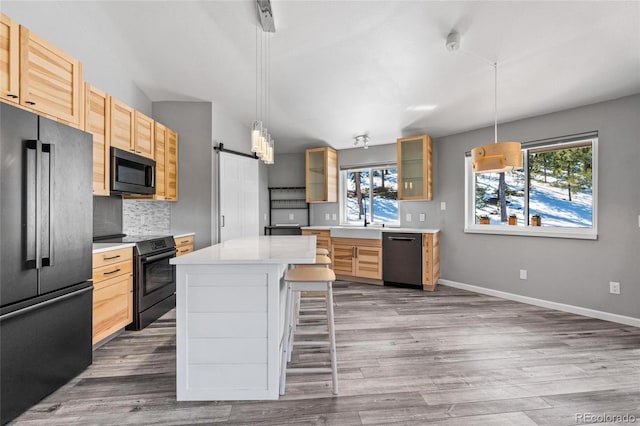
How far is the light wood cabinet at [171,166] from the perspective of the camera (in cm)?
389

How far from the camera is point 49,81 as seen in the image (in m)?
2.15

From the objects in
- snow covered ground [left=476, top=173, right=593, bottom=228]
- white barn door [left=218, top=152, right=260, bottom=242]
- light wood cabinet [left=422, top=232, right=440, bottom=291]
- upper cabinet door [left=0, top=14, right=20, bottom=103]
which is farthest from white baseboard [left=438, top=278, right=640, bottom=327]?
upper cabinet door [left=0, top=14, right=20, bottom=103]

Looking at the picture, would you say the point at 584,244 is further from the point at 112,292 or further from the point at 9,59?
the point at 9,59

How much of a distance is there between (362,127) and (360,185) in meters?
1.35

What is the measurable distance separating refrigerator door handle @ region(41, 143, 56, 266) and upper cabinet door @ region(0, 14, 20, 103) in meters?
0.43

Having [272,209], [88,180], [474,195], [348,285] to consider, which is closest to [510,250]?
[474,195]

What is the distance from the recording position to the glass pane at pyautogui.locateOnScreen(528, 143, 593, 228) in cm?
349

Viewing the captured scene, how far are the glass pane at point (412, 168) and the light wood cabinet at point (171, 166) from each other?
3.31m

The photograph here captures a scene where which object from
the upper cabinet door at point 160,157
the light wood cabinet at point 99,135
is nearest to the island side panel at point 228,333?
the light wood cabinet at point 99,135

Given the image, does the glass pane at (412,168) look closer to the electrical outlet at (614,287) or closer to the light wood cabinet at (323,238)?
the light wood cabinet at (323,238)

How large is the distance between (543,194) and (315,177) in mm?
3428

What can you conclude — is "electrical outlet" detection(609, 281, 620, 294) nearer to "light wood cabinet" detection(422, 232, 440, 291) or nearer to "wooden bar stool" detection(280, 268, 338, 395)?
"light wood cabinet" detection(422, 232, 440, 291)

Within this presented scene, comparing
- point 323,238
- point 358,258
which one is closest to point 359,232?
point 358,258

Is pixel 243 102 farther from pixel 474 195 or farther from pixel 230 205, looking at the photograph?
pixel 474 195
